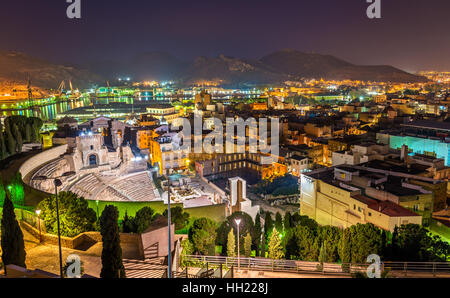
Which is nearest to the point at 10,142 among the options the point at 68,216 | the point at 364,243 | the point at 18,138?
the point at 18,138

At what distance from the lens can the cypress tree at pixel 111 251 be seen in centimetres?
454

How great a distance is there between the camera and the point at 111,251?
15.0 feet

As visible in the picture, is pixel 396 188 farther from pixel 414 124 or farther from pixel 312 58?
pixel 312 58

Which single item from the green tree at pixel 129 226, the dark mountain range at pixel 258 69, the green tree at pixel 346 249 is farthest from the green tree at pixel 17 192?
the dark mountain range at pixel 258 69

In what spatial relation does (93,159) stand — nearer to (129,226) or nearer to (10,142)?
(10,142)

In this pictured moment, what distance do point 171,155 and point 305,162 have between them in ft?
19.8

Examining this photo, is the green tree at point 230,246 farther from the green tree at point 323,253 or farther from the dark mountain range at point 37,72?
the dark mountain range at point 37,72

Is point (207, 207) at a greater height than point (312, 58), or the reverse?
point (312, 58)

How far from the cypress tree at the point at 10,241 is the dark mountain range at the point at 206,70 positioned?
83870 millimetres

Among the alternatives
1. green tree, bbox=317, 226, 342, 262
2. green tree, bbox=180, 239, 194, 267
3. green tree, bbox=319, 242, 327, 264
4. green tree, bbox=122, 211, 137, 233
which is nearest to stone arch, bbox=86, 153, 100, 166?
green tree, bbox=122, 211, 137, 233

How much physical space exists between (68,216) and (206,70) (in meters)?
114

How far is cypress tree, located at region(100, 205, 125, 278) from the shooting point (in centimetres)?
454
